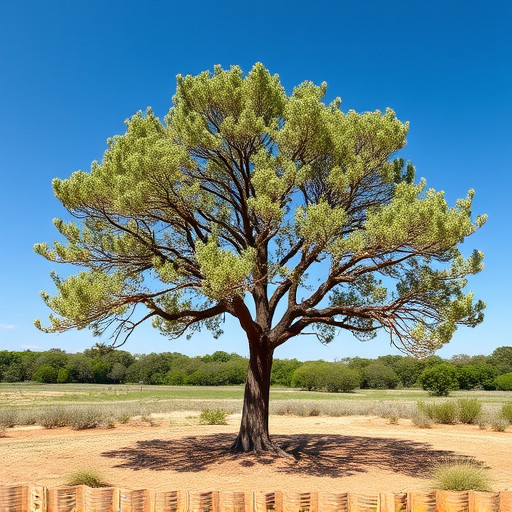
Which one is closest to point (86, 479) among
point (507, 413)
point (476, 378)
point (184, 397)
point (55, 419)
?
point (55, 419)

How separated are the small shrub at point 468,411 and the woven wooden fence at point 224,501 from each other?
2071cm

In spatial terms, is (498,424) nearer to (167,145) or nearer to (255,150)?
(255,150)

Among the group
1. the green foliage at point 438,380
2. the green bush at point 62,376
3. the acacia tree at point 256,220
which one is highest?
the acacia tree at point 256,220

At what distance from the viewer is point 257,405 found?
1419 cm

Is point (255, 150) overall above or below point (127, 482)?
above

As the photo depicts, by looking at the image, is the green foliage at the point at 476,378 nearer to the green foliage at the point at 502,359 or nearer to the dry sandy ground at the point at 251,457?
the green foliage at the point at 502,359

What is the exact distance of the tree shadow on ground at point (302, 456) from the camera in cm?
1284

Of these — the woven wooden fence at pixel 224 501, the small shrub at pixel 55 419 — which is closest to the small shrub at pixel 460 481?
the woven wooden fence at pixel 224 501

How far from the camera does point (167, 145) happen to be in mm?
11469

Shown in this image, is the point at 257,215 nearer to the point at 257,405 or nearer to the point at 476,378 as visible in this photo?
the point at 257,405

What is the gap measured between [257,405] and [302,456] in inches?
82.6

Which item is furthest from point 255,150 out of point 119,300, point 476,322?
point 476,322

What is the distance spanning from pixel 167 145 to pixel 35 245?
4.46 meters

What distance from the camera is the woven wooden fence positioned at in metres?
5.90
